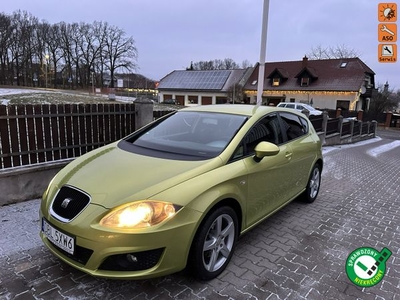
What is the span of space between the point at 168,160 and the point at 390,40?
7.03m

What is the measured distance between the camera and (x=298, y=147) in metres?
4.12

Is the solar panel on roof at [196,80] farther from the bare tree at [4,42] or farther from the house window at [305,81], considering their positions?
the bare tree at [4,42]

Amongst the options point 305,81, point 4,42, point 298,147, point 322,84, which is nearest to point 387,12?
point 298,147

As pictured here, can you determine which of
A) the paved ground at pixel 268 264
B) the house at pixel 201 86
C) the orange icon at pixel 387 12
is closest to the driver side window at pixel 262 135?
the paved ground at pixel 268 264

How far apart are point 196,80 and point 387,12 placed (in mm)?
43082

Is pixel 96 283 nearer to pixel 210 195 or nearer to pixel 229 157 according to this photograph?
pixel 210 195

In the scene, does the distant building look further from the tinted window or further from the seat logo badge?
the seat logo badge

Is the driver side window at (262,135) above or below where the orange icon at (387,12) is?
below

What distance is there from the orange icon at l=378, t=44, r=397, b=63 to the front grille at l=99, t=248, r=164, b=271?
728 cm

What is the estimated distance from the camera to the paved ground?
2574mm

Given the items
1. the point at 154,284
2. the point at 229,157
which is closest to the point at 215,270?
the point at 154,284

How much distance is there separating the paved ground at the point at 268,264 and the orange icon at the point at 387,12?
4.66 m

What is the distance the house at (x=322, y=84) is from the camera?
35.2 metres

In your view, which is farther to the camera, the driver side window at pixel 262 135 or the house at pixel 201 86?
the house at pixel 201 86
